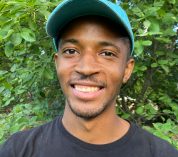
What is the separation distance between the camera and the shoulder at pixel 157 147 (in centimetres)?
202

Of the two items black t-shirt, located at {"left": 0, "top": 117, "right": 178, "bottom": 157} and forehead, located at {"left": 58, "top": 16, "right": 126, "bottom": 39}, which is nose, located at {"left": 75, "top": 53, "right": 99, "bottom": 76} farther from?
black t-shirt, located at {"left": 0, "top": 117, "right": 178, "bottom": 157}

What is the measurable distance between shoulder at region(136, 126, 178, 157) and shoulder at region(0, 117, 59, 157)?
435 millimetres

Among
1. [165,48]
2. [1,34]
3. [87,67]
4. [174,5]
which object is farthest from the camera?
[165,48]

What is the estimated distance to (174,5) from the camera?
10.9 feet

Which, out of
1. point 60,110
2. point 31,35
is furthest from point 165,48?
point 31,35

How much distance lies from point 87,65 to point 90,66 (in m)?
0.01

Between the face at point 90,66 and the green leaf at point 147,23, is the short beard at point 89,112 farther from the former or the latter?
the green leaf at point 147,23

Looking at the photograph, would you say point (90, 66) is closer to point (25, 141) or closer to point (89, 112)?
point (89, 112)

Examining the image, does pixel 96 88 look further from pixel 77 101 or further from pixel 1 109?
pixel 1 109

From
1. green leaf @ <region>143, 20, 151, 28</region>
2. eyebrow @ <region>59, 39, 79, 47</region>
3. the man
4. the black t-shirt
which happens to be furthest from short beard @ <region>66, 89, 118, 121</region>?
green leaf @ <region>143, 20, 151, 28</region>

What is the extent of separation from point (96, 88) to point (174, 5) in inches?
63.2

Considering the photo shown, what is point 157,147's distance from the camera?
2037 millimetres

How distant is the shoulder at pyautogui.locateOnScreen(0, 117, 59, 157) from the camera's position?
2.02 meters

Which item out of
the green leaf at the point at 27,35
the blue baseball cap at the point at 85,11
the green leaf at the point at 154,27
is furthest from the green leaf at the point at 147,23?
the blue baseball cap at the point at 85,11
